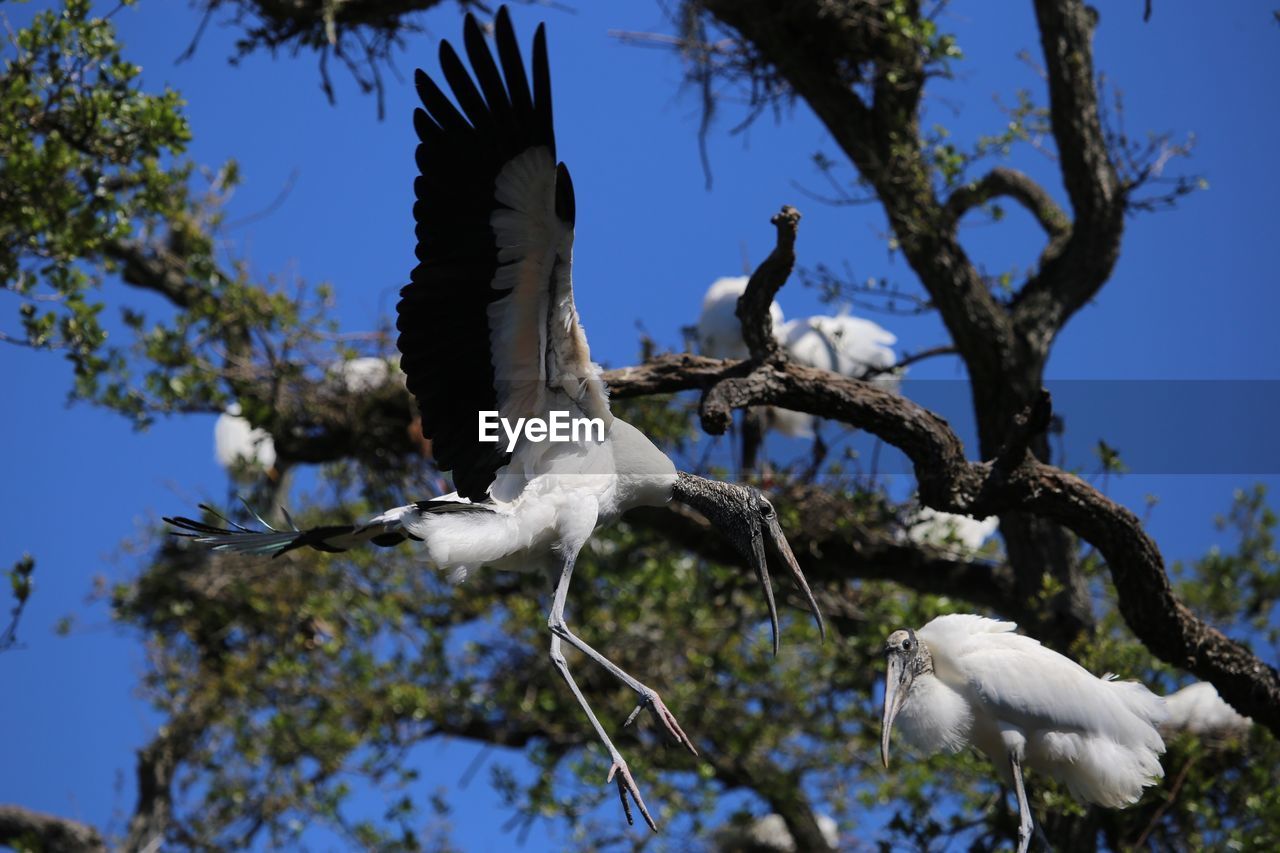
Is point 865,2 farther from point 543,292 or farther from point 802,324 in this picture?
point 543,292

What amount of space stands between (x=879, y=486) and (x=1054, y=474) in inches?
63.3

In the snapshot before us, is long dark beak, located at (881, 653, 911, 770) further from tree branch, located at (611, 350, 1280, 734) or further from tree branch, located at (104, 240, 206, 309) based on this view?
tree branch, located at (104, 240, 206, 309)

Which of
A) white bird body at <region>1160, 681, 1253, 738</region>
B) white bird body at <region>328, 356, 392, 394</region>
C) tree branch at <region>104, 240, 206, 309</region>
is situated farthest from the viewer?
tree branch at <region>104, 240, 206, 309</region>

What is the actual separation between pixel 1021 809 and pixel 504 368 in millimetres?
1736

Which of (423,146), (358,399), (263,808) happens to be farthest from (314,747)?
(423,146)

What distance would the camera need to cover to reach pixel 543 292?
3.33m

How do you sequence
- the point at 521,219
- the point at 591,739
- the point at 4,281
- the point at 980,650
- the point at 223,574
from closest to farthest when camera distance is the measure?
the point at 521,219 < the point at 980,650 < the point at 4,281 < the point at 591,739 < the point at 223,574

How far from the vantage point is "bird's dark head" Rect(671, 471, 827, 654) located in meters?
3.78

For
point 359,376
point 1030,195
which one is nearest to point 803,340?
point 1030,195

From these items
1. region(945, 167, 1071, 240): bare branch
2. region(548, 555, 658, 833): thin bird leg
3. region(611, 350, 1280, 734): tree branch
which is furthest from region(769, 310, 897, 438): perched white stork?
region(548, 555, 658, 833): thin bird leg

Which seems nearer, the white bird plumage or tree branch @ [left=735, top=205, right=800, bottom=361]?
tree branch @ [left=735, top=205, right=800, bottom=361]

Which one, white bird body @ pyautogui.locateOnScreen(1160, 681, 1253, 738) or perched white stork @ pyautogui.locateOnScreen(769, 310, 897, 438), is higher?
perched white stork @ pyautogui.locateOnScreen(769, 310, 897, 438)

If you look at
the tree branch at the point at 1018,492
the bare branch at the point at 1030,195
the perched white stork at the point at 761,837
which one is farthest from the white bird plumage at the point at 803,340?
the tree branch at the point at 1018,492

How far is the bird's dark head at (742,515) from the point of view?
378 centimetres
